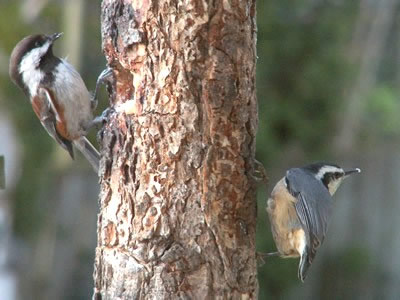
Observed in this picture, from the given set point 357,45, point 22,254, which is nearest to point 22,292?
point 22,254

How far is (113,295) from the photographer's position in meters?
3.29

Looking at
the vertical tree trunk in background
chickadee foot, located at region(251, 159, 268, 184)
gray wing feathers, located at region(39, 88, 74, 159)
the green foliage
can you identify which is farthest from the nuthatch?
the green foliage

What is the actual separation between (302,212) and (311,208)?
2.1 inches

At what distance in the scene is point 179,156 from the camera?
10.7ft

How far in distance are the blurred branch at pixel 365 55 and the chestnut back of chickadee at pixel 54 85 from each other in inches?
164

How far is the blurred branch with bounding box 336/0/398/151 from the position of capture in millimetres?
8023

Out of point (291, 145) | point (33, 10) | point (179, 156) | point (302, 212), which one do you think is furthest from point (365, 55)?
point (179, 156)

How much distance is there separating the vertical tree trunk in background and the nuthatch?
73 cm

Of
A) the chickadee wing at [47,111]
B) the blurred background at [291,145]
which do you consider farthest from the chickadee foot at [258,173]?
the blurred background at [291,145]

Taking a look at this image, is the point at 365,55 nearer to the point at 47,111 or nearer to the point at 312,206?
the point at 312,206

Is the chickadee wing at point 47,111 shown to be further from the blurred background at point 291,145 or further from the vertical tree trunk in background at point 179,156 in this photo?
the blurred background at point 291,145

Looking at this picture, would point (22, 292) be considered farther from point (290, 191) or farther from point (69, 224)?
point (290, 191)

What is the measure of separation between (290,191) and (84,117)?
109 cm

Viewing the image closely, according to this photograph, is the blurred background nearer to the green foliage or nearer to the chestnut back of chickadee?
the green foliage
